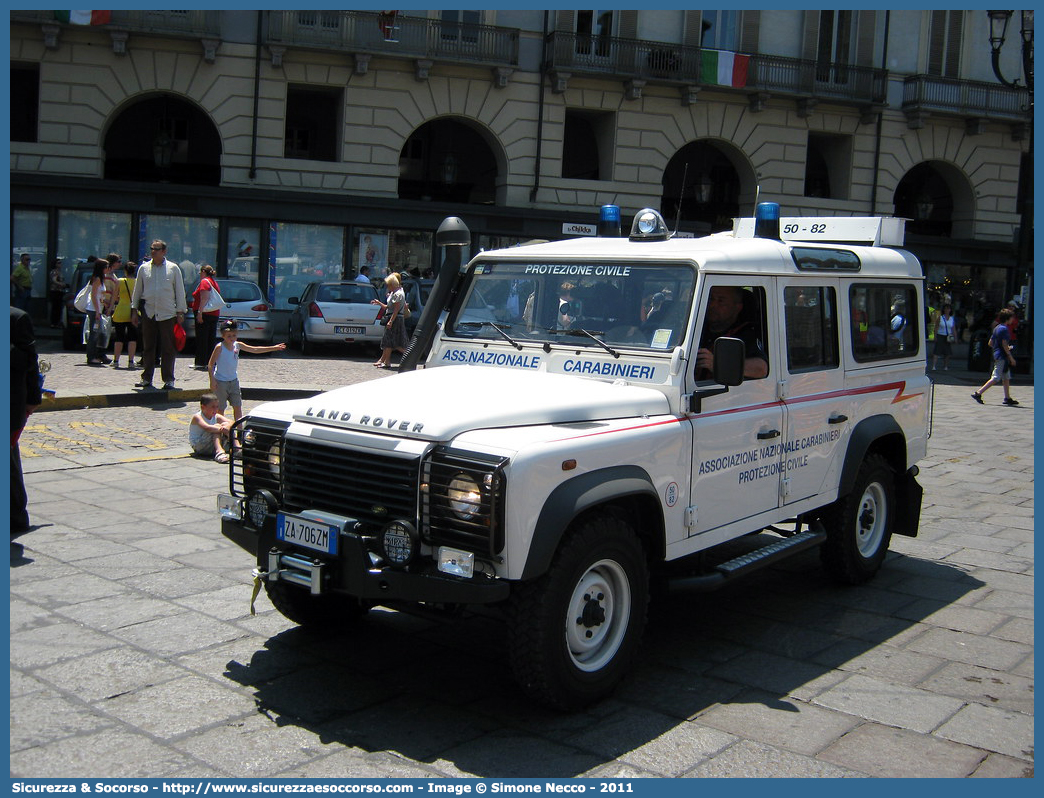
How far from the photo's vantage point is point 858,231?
721 cm

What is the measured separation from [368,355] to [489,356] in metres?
15.7

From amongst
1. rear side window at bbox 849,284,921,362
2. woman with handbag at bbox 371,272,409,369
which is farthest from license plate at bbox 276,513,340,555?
woman with handbag at bbox 371,272,409,369

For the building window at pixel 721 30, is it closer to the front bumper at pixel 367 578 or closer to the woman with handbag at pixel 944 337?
the woman with handbag at pixel 944 337

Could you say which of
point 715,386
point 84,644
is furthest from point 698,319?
point 84,644

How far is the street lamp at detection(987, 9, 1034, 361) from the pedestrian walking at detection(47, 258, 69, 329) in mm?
20174

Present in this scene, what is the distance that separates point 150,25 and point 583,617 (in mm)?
23246

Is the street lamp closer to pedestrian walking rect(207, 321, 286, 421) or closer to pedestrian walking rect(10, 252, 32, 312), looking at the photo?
pedestrian walking rect(207, 321, 286, 421)

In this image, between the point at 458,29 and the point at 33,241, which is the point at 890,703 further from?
the point at 458,29

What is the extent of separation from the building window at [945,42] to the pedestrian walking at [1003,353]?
50.7 feet

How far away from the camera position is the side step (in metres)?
5.28

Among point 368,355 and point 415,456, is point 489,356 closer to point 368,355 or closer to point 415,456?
point 415,456

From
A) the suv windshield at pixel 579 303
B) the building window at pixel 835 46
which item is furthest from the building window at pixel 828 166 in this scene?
the suv windshield at pixel 579 303

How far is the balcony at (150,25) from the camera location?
23.2m

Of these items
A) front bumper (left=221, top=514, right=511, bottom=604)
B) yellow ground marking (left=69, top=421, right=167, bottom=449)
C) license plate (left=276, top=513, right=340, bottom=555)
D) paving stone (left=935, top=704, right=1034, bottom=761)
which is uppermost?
license plate (left=276, top=513, right=340, bottom=555)
